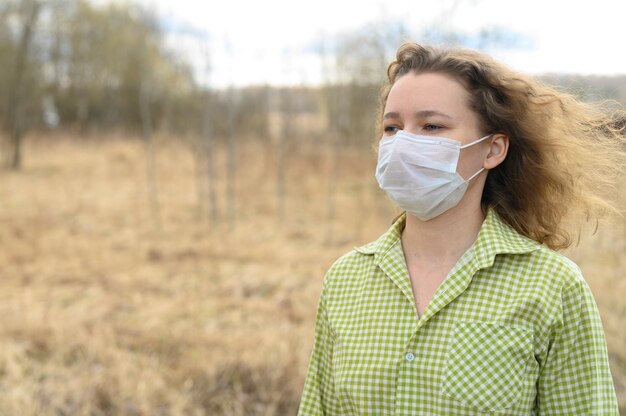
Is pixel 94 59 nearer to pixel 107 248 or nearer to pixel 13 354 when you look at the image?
pixel 107 248

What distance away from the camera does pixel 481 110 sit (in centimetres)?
143

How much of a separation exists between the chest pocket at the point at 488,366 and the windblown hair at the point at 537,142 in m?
0.35

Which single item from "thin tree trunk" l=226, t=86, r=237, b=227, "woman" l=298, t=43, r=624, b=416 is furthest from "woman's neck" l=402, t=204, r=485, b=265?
"thin tree trunk" l=226, t=86, r=237, b=227

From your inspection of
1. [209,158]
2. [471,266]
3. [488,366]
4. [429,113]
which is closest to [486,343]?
[488,366]

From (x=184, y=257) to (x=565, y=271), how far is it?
7.05m

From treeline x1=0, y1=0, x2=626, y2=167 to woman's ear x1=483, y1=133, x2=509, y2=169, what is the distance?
8.01 meters

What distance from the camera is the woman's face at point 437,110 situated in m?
1.39

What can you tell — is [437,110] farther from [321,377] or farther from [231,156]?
[231,156]

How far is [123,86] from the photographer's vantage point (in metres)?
24.7

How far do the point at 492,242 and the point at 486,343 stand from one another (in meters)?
0.22

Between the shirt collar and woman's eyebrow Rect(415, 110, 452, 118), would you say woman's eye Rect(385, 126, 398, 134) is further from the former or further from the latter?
the shirt collar

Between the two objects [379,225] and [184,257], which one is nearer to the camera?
[184,257]

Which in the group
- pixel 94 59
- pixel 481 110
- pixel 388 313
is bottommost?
pixel 388 313

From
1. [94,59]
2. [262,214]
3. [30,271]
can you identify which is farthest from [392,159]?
[94,59]
